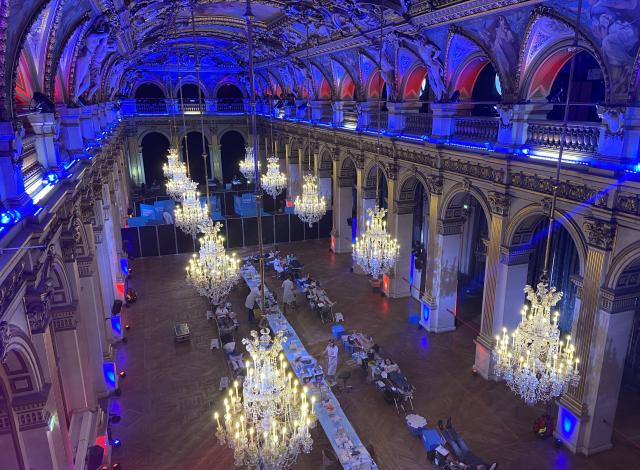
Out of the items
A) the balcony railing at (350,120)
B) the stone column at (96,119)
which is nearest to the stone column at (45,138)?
the stone column at (96,119)

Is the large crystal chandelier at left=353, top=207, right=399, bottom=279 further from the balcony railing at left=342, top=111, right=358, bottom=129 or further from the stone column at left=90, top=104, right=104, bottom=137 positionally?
the stone column at left=90, top=104, right=104, bottom=137

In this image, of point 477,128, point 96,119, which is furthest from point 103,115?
point 477,128

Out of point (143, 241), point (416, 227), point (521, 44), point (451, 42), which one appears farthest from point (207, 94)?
point (521, 44)

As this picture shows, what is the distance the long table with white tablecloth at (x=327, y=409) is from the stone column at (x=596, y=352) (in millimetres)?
3730

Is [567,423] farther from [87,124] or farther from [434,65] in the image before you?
[87,124]

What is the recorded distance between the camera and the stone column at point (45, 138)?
673 centimetres

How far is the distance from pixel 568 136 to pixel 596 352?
3.71m

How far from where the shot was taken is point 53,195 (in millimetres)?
6328

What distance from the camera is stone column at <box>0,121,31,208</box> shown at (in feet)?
16.1

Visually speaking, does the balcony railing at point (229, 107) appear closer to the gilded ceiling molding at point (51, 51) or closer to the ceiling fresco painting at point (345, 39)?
the ceiling fresco painting at point (345, 39)

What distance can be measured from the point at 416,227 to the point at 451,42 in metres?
7.46

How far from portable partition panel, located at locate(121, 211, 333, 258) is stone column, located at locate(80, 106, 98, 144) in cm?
697

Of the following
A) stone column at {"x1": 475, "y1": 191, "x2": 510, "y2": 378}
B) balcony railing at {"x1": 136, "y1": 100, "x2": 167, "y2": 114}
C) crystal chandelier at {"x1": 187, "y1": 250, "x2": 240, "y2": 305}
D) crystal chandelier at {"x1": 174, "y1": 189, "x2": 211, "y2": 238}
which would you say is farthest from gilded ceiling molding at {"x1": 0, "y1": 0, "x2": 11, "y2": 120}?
balcony railing at {"x1": 136, "y1": 100, "x2": 167, "y2": 114}

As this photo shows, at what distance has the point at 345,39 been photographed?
1372 centimetres
